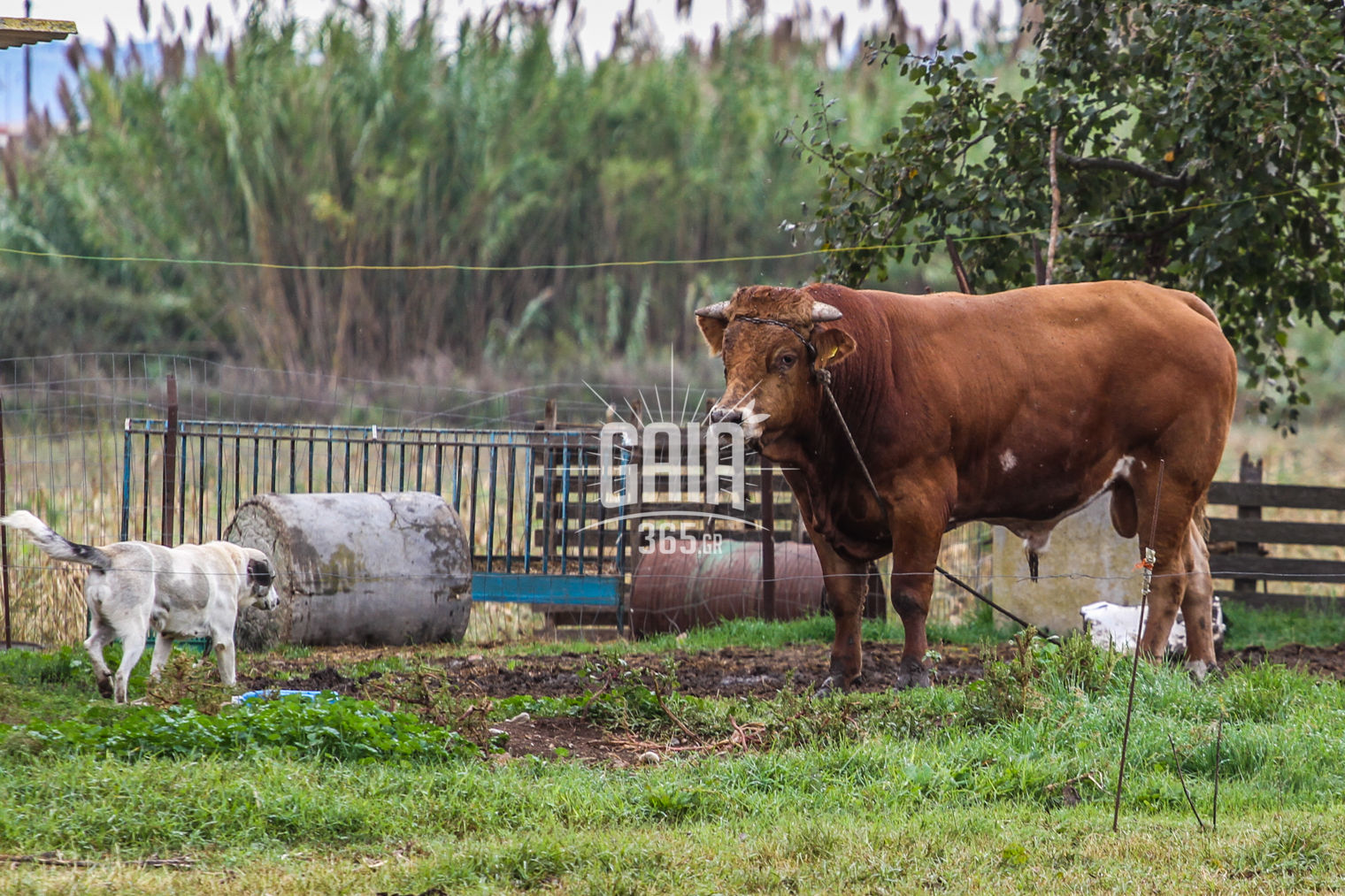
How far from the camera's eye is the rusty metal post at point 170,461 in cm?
930

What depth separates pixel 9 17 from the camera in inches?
229

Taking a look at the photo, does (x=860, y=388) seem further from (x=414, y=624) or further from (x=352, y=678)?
(x=414, y=624)

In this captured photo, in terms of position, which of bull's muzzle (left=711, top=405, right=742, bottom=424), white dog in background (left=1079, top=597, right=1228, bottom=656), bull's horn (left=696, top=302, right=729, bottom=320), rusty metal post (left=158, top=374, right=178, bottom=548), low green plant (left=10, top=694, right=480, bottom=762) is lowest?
white dog in background (left=1079, top=597, right=1228, bottom=656)

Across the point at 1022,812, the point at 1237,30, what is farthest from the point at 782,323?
the point at 1237,30

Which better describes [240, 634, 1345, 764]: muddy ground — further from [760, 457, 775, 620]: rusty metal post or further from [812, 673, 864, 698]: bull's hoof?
[760, 457, 775, 620]: rusty metal post

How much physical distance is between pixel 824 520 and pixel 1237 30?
4.64 m

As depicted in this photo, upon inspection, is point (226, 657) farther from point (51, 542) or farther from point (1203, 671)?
point (1203, 671)

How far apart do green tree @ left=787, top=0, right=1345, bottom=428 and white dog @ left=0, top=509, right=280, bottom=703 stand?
500cm

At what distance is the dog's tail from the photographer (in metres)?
6.51

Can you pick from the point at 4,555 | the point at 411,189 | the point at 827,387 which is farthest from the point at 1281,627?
the point at 411,189

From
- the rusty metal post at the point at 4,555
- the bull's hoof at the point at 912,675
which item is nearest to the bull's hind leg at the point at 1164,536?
the bull's hoof at the point at 912,675

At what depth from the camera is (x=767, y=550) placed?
A: 36.4 feet

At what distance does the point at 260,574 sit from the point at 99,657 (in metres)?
1.30

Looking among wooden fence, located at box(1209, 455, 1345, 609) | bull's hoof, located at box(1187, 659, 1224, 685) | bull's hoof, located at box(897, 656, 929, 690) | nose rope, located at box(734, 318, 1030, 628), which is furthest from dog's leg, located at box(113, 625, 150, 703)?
wooden fence, located at box(1209, 455, 1345, 609)
